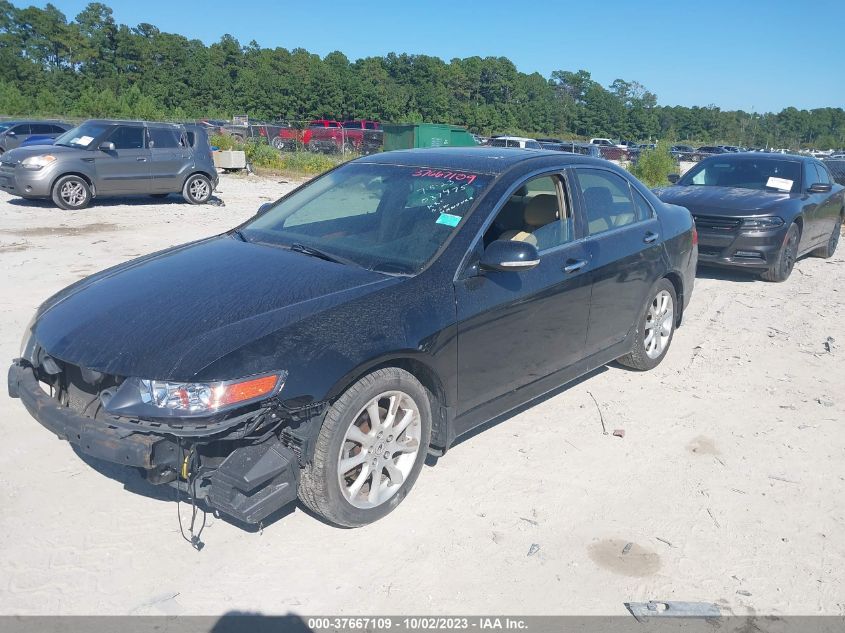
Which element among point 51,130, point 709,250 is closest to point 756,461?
point 709,250

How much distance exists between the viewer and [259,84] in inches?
3000

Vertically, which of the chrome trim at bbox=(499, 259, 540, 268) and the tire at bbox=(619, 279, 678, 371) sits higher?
the chrome trim at bbox=(499, 259, 540, 268)

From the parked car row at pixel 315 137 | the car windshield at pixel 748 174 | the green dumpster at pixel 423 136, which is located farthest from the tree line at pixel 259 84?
the car windshield at pixel 748 174

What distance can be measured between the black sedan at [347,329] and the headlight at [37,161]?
10174 millimetres

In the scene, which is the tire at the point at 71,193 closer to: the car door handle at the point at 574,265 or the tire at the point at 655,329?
the tire at the point at 655,329

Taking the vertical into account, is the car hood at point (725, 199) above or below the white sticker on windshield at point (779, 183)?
below

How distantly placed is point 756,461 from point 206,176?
13188 millimetres

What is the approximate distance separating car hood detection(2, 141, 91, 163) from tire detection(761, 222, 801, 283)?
1187 centimetres

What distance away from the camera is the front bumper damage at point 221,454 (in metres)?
2.95

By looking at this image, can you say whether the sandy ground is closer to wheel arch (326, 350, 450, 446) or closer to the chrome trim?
wheel arch (326, 350, 450, 446)

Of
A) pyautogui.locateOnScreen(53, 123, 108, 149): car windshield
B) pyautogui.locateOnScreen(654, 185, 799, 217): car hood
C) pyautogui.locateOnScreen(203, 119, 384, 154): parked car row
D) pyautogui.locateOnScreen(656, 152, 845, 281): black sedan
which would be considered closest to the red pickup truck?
pyautogui.locateOnScreen(203, 119, 384, 154): parked car row

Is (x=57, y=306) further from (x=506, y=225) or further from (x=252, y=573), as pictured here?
(x=506, y=225)

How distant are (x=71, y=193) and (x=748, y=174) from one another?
11665 millimetres

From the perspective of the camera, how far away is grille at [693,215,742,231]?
8.96m
